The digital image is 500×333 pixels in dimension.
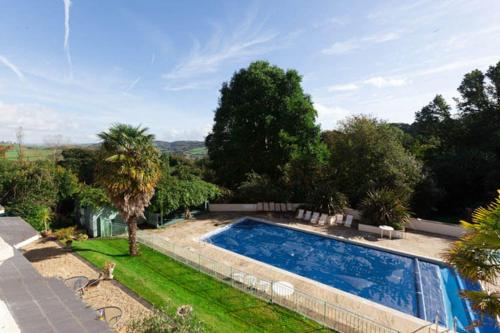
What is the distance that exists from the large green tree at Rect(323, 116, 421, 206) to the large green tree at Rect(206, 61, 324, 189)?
13.0 ft

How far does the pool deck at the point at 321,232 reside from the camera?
10984mm

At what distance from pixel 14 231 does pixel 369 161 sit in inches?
989

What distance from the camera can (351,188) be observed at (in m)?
27.2

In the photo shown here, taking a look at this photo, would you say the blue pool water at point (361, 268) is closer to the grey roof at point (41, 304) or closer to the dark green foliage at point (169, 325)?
the dark green foliage at point (169, 325)

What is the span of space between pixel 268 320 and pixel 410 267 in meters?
10.3

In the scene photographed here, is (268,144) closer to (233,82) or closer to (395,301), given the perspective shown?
(233,82)

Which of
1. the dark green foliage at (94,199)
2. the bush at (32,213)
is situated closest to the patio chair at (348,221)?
the dark green foliage at (94,199)

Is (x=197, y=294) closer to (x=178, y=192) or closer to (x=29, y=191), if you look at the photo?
(x=178, y=192)

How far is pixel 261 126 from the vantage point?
31.7 meters

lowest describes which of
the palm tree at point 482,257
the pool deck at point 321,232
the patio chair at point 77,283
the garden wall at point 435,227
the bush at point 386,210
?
the pool deck at point 321,232

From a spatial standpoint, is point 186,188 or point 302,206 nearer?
point 186,188

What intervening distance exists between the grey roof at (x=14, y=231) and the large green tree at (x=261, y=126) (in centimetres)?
2051

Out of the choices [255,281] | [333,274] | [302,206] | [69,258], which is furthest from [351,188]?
[69,258]

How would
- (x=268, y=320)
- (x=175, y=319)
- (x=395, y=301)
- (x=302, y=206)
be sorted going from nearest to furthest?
(x=175, y=319) → (x=268, y=320) → (x=395, y=301) → (x=302, y=206)
